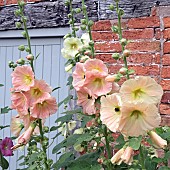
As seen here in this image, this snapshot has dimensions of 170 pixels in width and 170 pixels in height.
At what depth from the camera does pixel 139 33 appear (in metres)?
3.34

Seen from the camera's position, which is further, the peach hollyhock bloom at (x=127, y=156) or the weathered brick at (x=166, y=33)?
the weathered brick at (x=166, y=33)

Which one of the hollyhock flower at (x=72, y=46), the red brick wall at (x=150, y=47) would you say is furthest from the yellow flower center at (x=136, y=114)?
the red brick wall at (x=150, y=47)

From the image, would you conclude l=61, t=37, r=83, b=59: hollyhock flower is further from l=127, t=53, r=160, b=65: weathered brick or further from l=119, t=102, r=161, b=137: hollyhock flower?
l=127, t=53, r=160, b=65: weathered brick

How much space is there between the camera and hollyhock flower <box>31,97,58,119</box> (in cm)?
193

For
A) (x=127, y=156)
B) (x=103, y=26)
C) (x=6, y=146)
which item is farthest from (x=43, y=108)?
(x=103, y=26)

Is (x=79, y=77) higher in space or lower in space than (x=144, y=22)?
lower

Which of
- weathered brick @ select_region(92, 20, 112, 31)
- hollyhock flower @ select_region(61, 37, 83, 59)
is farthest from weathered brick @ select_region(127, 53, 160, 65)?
hollyhock flower @ select_region(61, 37, 83, 59)

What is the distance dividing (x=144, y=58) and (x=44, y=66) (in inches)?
37.7

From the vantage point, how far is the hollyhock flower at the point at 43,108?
1.93 meters

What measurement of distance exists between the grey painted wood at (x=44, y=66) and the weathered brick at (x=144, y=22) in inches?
27.3

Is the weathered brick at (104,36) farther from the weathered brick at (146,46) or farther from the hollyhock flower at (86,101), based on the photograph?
the hollyhock flower at (86,101)

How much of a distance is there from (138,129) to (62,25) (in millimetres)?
2204

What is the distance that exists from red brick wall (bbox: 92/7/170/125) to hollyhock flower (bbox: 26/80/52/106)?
1392 mm

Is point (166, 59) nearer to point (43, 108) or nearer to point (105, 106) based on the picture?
point (43, 108)
